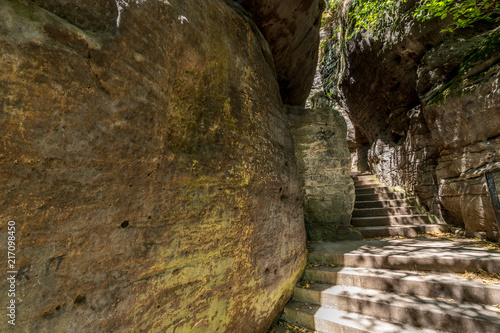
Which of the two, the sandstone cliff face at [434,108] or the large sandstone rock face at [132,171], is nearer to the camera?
the large sandstone rock face at [132,171]

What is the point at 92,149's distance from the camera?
1.44 meters

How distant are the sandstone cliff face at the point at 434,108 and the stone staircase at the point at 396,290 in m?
1.35

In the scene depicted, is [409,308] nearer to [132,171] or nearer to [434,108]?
[132,171]

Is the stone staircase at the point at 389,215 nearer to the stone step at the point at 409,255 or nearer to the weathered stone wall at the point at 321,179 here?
the stone step at the point at 409,255

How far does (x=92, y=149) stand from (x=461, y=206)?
6.60 meters

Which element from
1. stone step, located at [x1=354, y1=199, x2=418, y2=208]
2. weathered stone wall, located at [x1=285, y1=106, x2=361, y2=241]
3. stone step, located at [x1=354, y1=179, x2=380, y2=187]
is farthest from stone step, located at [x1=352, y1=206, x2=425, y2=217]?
stone step, located at [x1=354, y1=179, x2=380, y2=187]

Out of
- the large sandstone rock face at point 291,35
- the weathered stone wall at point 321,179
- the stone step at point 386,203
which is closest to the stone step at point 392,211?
the stone step at point 386,203

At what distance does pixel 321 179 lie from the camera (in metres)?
4.76

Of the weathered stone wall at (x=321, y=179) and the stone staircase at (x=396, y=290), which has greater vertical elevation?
the weathered stone wall at (x=321, y=179)

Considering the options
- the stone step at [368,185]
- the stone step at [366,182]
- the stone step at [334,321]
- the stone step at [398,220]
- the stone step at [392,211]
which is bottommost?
the stone step at [334,321]

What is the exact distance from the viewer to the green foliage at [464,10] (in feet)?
14.9

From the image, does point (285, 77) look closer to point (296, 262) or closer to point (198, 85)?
point (198, 85)

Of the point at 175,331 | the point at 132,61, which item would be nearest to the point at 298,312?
the point at 175,331

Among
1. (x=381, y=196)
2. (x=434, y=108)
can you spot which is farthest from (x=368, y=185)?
(x=434, y=108)
